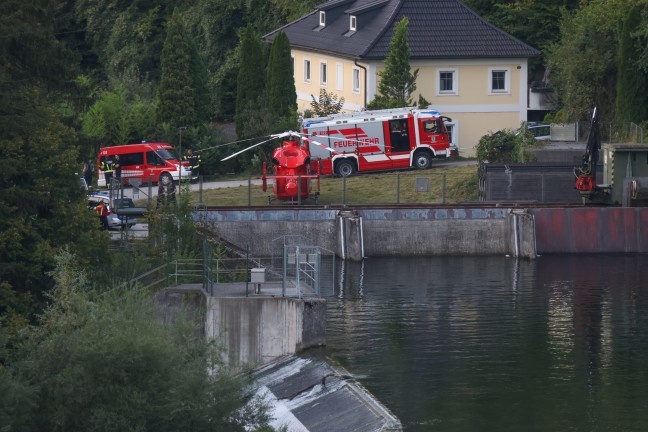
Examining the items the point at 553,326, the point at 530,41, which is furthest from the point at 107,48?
the point at 553,326

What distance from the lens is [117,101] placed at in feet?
217

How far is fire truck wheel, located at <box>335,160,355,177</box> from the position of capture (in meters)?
57.7

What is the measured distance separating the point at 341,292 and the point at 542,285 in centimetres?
614

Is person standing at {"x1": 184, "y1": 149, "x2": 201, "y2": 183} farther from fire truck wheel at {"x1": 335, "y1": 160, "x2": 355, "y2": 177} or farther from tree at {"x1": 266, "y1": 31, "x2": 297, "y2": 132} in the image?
fire truck wheel at {"x1": 335, "y1": 160, "x2": 355, "y2": 177}

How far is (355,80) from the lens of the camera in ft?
216

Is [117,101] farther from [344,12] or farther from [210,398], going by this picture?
[210,398]

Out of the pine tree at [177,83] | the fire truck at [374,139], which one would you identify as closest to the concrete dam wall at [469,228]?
the fire truck at [374,139]

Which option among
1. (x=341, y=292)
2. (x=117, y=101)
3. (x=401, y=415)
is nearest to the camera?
(x=401, y=415)

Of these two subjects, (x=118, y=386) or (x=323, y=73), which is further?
(x=323, y=73)

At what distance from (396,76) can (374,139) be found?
18.2 feet

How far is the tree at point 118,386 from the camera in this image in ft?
71.2

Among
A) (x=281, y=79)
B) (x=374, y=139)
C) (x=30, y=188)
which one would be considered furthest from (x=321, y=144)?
(x=30, y=188)

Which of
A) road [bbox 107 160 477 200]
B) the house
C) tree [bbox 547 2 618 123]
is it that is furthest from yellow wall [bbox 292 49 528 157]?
road [bbox 107 160 477 200]

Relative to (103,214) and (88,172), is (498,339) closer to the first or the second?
(103,214)
